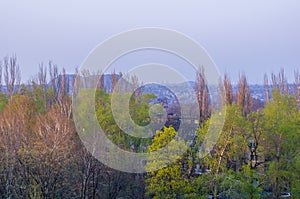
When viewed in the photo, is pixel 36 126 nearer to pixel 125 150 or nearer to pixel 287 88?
pixel 125 150

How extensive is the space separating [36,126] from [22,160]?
1127 mm

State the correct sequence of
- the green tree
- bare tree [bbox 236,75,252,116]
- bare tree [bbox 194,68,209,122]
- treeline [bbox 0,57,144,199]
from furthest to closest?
bare tree [bbox 236,75,252,116] → bare tree [bbox 194,68,209,122] → the green tree → treeline [bbox 0,57,144,199]

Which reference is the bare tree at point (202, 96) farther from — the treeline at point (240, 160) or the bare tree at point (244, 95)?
the bare tree at point (244, 95)

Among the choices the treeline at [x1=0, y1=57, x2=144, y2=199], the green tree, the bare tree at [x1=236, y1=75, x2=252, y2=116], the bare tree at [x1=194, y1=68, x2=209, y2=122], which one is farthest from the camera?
the bare tree at [x1=236, y1=75, x2=252, y2=116]

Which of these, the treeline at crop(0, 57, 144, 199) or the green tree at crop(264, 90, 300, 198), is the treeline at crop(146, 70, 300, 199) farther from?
the treeline at crop(0, 57, 144, 199)

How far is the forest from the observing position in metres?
8.59

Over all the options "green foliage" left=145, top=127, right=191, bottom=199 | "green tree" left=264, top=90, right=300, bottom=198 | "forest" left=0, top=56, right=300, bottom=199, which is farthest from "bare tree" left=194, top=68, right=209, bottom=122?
"green foliage" left=145, top=127, right=191, bottom=199

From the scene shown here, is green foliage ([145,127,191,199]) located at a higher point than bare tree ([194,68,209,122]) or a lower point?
lower

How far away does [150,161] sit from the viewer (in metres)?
9.04

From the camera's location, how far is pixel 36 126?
952cm

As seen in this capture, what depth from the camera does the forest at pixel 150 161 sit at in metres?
8.59

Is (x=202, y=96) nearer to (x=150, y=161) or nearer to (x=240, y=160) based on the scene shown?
(x=240, y=160)

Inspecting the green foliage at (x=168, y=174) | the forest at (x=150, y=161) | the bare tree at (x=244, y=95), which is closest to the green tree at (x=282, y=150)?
the forest at (x=150, y=161)

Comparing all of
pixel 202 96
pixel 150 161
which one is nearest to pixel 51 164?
pixel 150 161
